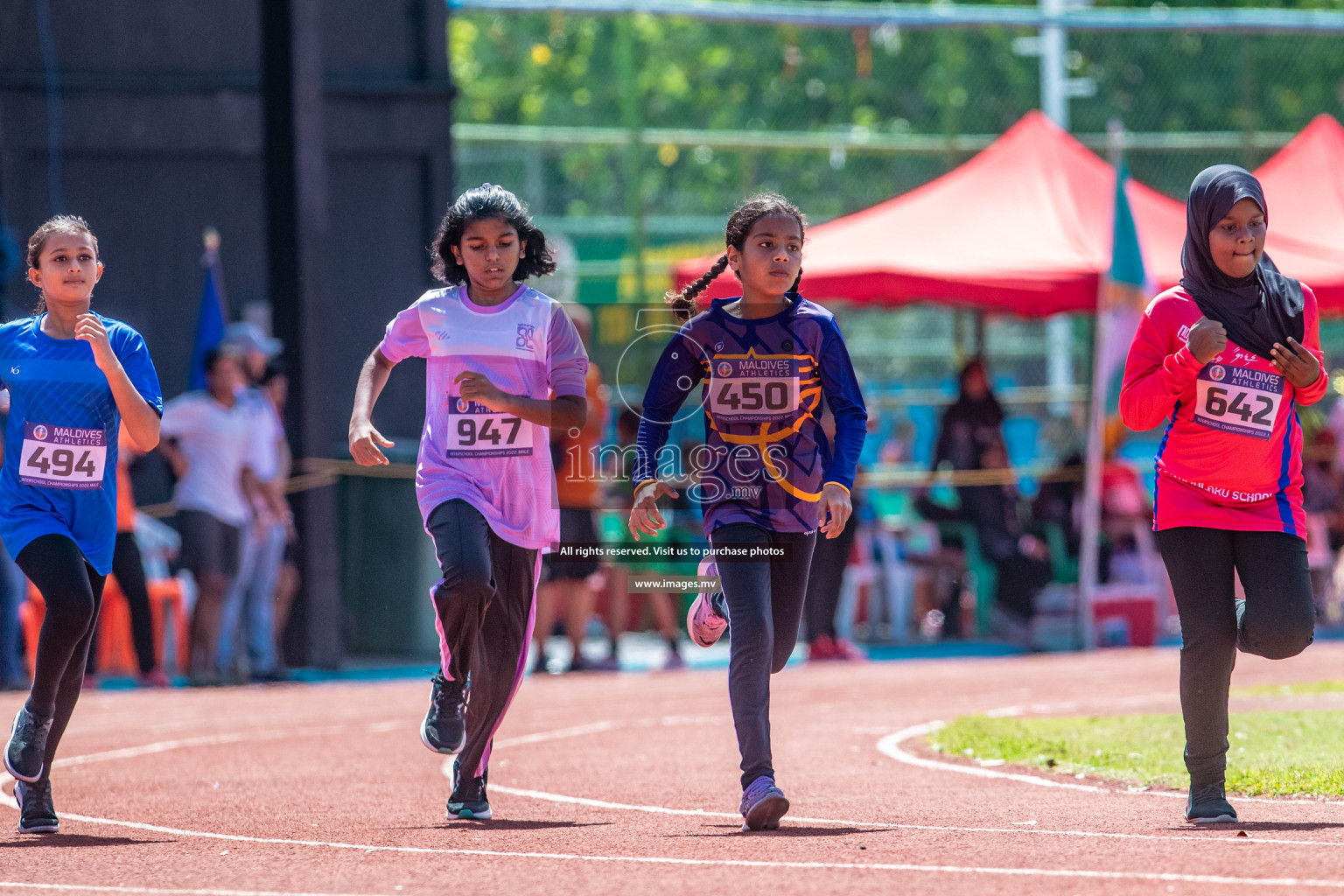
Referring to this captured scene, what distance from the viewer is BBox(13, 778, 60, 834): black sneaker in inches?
266

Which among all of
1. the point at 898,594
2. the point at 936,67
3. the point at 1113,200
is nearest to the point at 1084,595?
the point at 898,594

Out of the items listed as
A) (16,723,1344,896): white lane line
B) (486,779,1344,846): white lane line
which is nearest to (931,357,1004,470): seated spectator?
(486,779,1344,846): white lane line

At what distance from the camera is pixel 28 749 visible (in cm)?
669

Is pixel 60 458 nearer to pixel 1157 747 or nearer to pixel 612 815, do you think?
pixel 612 815

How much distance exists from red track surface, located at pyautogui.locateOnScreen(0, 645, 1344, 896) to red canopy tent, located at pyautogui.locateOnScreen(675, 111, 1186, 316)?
4473 millimetres

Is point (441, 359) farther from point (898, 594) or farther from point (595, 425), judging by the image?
point (898, 594)

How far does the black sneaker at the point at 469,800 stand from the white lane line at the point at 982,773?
7.14 ft

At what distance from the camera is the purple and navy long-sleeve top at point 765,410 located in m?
6.51

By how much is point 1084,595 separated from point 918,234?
341cm

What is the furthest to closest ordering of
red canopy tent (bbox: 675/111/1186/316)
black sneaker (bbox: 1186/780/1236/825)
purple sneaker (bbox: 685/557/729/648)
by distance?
1. red canopy tent (bbox: 675/111/1186/316)
2. purple sneaker (bbox: 685/557/729/648)
3. black sneaker (bbox: 1186/780/1236/825)

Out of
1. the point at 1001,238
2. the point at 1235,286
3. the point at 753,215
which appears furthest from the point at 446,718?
the point at 1001,238

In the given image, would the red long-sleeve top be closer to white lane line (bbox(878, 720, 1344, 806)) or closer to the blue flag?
white lane line (bbox(878, 720, 1344, 806))

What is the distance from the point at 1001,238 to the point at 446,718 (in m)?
10.9

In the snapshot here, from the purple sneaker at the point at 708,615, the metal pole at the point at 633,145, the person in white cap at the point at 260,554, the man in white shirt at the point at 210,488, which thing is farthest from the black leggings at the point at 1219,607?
the metal pole at the point at 633,145
